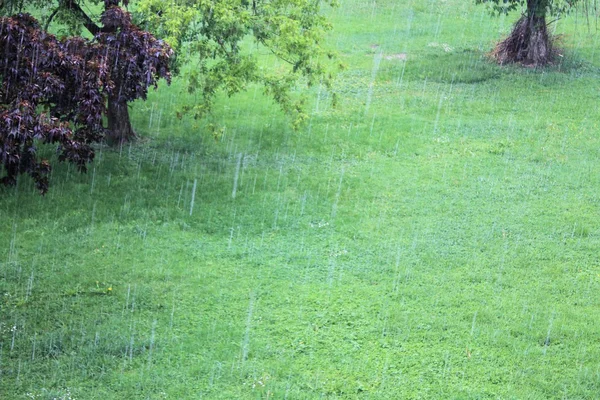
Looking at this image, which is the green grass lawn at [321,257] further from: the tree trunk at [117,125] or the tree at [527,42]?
the tree at [527,42]

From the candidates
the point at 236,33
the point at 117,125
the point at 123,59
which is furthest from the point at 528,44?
the point at 123,59

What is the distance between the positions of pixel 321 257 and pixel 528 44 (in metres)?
13.9

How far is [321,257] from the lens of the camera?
12508 mm

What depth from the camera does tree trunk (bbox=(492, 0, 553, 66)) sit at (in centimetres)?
2262

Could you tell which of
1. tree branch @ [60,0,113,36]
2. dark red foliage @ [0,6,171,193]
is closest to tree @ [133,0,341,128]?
tree branch @ [60,0,113,36]

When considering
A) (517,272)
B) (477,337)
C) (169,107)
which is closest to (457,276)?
(517,272)

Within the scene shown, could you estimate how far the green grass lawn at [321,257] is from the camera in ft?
31.0

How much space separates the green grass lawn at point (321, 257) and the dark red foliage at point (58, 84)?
93.5 inches

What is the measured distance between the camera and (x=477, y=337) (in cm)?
1028

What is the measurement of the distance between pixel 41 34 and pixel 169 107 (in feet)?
31.9

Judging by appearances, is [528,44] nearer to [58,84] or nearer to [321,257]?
[321,257]

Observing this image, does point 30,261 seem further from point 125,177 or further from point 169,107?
point 169,107

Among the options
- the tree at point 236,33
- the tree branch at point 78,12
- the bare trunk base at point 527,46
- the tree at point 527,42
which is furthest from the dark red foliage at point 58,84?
the bare trunk base at point 527,46

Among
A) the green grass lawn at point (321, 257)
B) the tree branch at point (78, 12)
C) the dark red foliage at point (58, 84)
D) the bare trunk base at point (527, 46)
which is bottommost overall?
the green grass lawn at point (321, 257)
